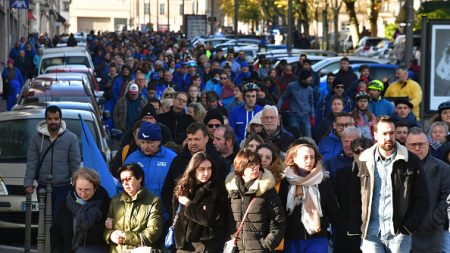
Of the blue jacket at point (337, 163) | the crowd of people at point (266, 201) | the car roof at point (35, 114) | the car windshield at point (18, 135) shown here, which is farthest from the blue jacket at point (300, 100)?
the crowd of people at point (266, 201)

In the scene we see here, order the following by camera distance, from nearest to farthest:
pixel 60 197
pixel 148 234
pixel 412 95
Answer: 1. pixel 148 234
2. pixel 60 197
3. pixel 412 95

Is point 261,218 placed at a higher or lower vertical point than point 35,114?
lower

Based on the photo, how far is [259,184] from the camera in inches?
357

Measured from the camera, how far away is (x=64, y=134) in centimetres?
1261

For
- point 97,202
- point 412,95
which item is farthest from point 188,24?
point 97,202

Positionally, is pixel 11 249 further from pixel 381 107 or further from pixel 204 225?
pixel 381 107

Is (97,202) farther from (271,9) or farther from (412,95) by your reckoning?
(271,9)

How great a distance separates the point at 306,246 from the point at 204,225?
785 mm

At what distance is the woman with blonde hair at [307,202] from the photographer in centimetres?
936

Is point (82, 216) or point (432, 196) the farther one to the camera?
point (432, 196)

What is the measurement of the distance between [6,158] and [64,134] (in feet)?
4.78

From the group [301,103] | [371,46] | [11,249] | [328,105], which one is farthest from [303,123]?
[371,46]

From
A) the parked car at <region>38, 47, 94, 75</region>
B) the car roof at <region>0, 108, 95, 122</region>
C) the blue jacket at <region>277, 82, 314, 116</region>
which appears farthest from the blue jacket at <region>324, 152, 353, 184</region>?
the parked car at <region>38, 47, 94, 75</region>

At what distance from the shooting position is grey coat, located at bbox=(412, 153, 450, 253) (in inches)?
394
